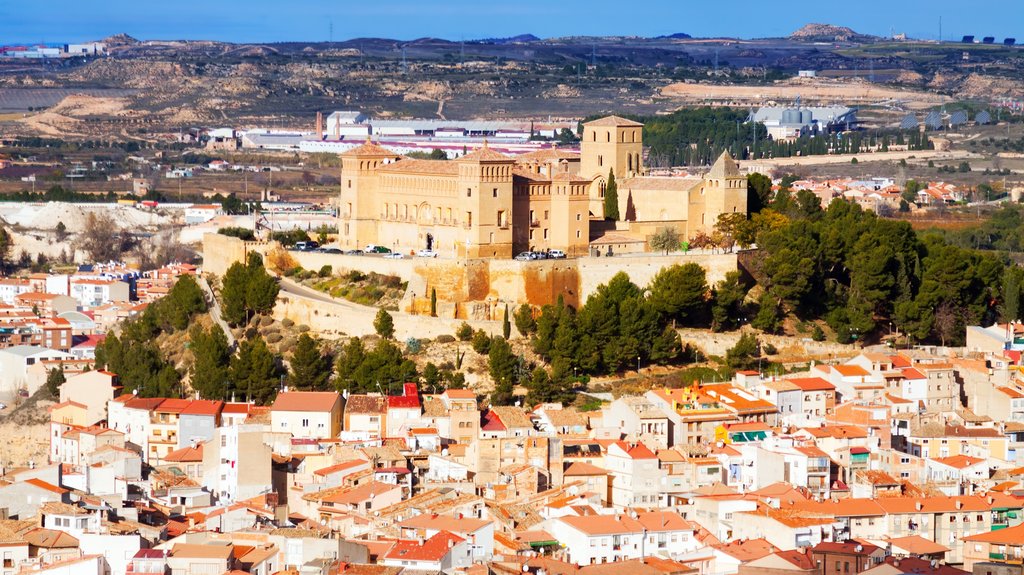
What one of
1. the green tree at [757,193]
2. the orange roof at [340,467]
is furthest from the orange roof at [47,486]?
the green tree at [757,193]

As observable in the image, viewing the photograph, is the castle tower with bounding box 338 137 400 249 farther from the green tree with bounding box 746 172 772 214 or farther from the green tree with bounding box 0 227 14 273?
the green tree with bounding box 0 227 14 273

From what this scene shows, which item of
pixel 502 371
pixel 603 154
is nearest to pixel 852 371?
pixel 502 371

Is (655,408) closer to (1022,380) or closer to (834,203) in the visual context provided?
(1022,380)

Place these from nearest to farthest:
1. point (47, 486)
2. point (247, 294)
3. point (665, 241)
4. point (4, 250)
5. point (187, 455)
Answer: point (47, 486), point (187, 455), point (247, 294), point (665, 241), point (4, 250)

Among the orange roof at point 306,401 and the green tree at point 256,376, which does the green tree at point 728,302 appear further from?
the green tree at point 256,376

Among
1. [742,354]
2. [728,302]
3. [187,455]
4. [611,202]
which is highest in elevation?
[611,202]

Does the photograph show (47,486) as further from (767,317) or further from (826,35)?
(826,35)

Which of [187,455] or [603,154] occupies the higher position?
[603,154]
